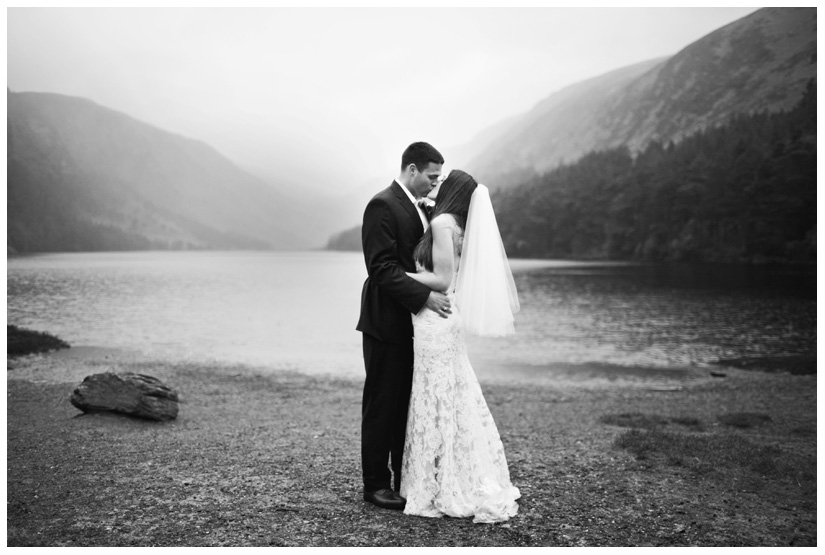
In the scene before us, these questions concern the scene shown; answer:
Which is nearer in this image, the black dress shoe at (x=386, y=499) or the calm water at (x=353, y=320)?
the black dress shoe at (x=386, y=499)

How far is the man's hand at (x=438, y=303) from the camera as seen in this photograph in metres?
5.15

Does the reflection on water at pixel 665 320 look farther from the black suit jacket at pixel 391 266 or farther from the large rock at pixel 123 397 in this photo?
the black suit jacket at pixel 391 266

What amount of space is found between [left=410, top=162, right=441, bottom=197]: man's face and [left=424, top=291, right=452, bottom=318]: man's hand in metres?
1.04

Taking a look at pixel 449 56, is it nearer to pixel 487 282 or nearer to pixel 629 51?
pixel 629 51

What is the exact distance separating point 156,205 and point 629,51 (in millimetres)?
138094

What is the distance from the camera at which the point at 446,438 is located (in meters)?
5.32

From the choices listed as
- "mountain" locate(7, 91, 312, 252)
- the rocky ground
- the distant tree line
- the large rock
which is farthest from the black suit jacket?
the distant tree line

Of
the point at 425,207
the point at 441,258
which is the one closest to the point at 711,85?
the point at 425,207

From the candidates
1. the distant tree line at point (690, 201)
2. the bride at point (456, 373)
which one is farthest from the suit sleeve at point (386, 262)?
the distant tree line at point (690, 201)

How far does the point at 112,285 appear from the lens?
5397 centimetres

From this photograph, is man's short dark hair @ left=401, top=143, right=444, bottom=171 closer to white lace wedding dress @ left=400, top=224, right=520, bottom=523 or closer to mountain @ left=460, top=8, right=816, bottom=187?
white lace wedding dress @ left=400, top=224, right=520, bottom=523

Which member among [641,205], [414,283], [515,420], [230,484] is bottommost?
[515,420]

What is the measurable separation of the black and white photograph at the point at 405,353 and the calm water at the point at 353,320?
371mm

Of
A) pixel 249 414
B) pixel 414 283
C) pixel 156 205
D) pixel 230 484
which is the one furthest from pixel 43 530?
pixel 156 205
